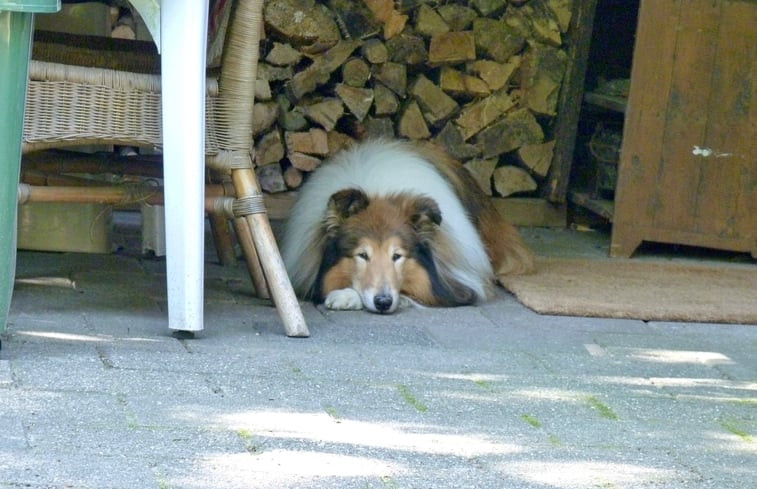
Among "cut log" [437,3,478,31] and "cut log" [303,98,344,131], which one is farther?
"cut log" [437,3,478,31]

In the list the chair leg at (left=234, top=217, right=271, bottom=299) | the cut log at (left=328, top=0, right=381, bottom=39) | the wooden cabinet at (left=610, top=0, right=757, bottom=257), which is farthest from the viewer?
the cut log at (left=328, top=0, right=381, bottom=39)

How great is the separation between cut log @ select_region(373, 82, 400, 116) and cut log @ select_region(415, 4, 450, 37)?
0.31m

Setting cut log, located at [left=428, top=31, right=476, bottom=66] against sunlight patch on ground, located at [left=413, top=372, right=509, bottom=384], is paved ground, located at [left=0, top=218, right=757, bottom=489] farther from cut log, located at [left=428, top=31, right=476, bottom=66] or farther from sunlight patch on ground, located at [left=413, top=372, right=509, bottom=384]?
cut log, located at [left=428, top=31, right=476, bottom=66]

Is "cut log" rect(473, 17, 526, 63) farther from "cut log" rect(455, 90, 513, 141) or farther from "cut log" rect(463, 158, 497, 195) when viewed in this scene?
"cut log" rect(463, 158, 497, 195)

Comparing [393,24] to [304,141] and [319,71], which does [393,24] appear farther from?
[304,141]

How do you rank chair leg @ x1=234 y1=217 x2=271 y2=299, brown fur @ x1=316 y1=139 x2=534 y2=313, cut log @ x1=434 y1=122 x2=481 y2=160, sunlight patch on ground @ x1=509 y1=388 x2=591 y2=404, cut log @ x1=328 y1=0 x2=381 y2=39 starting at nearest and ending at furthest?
sunlight patch on ground @ x1=509 y1=388 x2=591 y2=404 < chair leg @ x1=234 y1=217 x2=271 y2=299 < brown fur @ x1=316 y1=139 x2=534 y2=313 < cut log @ x1=328 y1=0 x2=381 y2=39 < cut log @ x1=434 y1=122 x2=481 y2=160

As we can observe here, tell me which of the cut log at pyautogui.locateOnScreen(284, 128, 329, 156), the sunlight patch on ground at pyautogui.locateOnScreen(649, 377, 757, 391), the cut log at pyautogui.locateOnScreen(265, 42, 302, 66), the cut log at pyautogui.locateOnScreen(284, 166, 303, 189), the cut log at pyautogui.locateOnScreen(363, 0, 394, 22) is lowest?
the sunlight patch on ground at pyautogui.locateOnScreen(649, 377, 757, 391)

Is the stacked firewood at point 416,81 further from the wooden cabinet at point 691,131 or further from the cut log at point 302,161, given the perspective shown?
the wooden cabinet at point 691,131

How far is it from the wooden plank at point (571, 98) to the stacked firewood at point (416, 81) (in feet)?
0.13

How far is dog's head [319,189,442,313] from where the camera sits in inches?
176

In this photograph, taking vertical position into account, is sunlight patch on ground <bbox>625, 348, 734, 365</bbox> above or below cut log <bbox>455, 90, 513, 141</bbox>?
below

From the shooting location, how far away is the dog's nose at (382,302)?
424cm

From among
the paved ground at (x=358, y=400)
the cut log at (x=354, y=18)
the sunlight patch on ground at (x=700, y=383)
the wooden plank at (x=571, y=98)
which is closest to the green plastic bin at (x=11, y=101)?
the paved ground at (x=358, y=400)

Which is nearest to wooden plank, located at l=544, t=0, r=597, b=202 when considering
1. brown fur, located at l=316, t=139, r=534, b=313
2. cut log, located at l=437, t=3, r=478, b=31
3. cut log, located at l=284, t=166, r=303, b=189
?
cut log, located at l=437, t=3, r=478, b=31
